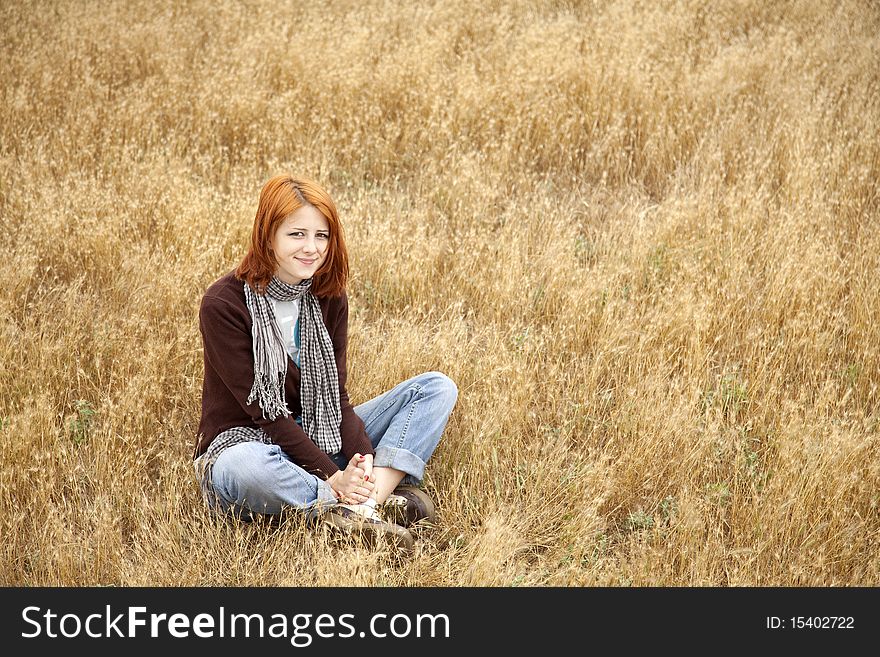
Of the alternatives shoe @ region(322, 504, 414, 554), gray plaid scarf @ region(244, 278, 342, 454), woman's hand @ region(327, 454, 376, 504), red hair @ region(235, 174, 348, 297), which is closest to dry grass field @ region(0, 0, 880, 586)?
shoe @ region(322, 504, 414, 554)

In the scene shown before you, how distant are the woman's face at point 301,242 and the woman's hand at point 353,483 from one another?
28.2 inches

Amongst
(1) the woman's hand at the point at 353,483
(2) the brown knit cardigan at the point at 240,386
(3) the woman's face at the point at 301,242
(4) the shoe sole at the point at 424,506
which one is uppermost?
(3) the woman's face at the point at 301,242

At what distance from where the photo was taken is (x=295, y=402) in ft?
10.6

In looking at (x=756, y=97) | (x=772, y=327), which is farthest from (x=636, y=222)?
(x=756, y=97)

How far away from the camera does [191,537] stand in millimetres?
3066

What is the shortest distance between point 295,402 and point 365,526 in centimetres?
61

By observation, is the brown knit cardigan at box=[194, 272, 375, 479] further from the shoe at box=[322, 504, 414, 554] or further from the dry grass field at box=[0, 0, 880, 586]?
the dry grass field at box=[0, 0, 880, 586]

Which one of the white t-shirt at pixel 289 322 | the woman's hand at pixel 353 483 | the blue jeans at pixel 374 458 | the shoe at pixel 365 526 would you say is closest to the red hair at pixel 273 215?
the white t-shirt at pixel 289 322

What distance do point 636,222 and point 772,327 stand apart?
1.14 meters

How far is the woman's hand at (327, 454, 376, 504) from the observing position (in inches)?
116

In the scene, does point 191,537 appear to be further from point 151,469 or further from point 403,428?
point 403,428

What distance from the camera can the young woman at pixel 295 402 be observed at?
294cm

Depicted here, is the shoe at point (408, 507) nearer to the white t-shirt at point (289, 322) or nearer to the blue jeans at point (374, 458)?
the blue jeans at point (374, 458)

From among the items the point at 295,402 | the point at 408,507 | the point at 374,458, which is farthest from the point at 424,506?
the point at 295,402
